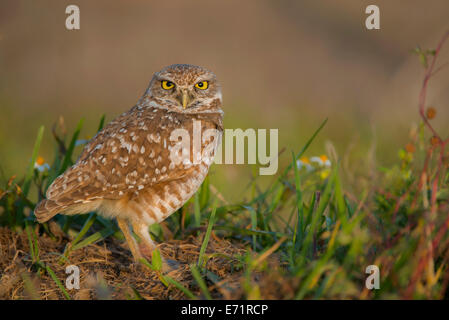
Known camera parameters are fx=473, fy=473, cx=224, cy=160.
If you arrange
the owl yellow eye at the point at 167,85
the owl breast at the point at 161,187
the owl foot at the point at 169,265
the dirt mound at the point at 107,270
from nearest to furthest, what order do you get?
1. the dirt mound at the point at 107,270
2. the owl foot at the point at 169,265
3. the owl breast at the point at 161,187
4. the owl yellow eye at the point at 167,85

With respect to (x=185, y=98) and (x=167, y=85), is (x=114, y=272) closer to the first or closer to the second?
(x=185, y=98)

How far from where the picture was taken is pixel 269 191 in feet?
12.3

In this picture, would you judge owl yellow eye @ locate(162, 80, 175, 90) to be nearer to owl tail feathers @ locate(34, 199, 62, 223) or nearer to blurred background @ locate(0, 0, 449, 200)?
owl tail feathers @ locate(34, 199, 62, 223)

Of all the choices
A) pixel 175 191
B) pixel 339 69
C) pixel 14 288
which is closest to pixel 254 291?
pixel 175 191

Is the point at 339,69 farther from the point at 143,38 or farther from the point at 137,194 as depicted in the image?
the point at 137,194

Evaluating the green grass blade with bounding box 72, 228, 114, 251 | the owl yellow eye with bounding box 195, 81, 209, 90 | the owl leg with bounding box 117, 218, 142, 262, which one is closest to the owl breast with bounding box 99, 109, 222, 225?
the owl leg with bounding box 117, 218, 142, 262

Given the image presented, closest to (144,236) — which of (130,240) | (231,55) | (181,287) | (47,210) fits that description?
(130,240)

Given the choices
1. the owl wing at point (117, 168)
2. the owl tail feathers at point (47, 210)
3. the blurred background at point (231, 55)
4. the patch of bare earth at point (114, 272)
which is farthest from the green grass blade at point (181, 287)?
the blurred background at point (231, 55)

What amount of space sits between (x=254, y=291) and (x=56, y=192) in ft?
5.49

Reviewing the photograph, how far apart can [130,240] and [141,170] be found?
0.55 m

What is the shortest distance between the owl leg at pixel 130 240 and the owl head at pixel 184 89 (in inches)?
37.4

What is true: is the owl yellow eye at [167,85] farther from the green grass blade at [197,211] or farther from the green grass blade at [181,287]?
the green grass blade at [181,287]

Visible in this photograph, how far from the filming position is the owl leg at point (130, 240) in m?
3.34

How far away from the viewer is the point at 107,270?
3256 millimetres
